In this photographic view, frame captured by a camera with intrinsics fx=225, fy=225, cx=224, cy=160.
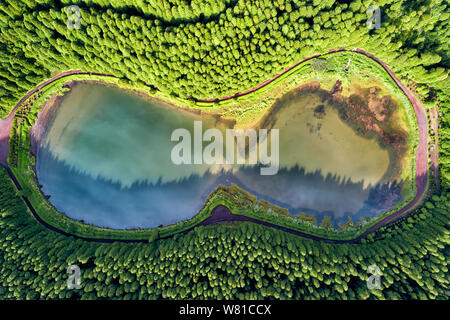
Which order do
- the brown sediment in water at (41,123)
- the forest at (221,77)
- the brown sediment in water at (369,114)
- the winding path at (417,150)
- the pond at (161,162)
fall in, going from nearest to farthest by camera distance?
the forest at (221,77) < the winding path at (417,150) < the brown sediment in water at (369,114) < the pond at (161,162) < the brown sediment in water at (41,123)

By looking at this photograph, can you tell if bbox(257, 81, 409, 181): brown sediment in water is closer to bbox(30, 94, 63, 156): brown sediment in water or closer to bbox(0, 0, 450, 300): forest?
bbox(0, 0, 450, 300): forest

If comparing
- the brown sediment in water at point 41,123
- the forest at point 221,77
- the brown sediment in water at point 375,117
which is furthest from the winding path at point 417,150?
the brown sediment in water at point 41,123

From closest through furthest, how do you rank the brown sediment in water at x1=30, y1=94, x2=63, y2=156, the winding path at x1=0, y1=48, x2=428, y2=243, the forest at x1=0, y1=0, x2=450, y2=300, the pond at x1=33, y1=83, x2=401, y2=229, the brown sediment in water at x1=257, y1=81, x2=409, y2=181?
the forest at x1=0, y1=0, x2=450, y2=300, the winding path at x1=0, y1=48, x2=428, y2=243, the brown sediment in water at x1=257, y1=81, x2=409, y2=181, the pond at x1=33, y1=83, x2=401, y2=229, the brown sediment in water at x1=30, y1=94, x2=63, y2=156

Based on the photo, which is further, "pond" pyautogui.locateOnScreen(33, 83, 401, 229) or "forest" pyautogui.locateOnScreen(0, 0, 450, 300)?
"pond" pyautogui.locateOnScreen(33, 83, 401, 229)

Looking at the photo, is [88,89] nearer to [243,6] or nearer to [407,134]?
[243,6]

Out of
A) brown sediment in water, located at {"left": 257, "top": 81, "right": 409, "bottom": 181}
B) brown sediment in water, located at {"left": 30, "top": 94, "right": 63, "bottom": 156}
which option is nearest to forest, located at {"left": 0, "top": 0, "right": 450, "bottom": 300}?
brown sediment in water, located at {"left": 30, "top": 94, "right": 63, "bottom": 156}

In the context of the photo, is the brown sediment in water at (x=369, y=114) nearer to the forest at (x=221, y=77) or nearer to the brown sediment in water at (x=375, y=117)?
the brown sediment in water at (x=375, y=117)

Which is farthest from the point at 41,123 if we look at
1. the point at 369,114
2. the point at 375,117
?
the point at 375,117
